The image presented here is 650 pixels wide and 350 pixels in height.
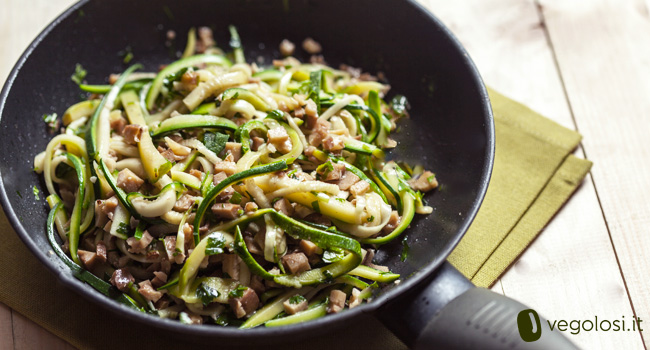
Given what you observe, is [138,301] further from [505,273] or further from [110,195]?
[505,273]

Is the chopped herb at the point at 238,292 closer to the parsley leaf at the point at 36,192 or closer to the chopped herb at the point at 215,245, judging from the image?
the chopped herb at the point at 215,245

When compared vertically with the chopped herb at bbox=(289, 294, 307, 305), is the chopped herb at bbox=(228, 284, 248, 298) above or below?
above

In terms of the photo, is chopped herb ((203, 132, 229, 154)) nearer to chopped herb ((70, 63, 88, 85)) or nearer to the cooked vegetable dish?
the cooked vegetable dish

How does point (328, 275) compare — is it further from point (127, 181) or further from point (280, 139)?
point (127, 181)

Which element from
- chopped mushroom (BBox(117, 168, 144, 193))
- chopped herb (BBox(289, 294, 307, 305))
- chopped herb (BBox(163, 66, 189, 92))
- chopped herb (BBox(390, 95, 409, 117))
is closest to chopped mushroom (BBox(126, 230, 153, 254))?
chopped mushroom (BBox(117, 168, 144, 193))

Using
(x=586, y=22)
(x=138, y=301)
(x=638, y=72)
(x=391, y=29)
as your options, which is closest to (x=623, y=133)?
(x=638, y=72)

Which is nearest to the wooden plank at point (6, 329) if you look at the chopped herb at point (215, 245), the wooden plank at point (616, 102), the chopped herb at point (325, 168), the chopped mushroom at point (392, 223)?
the chopped herb at point (215, 245)
